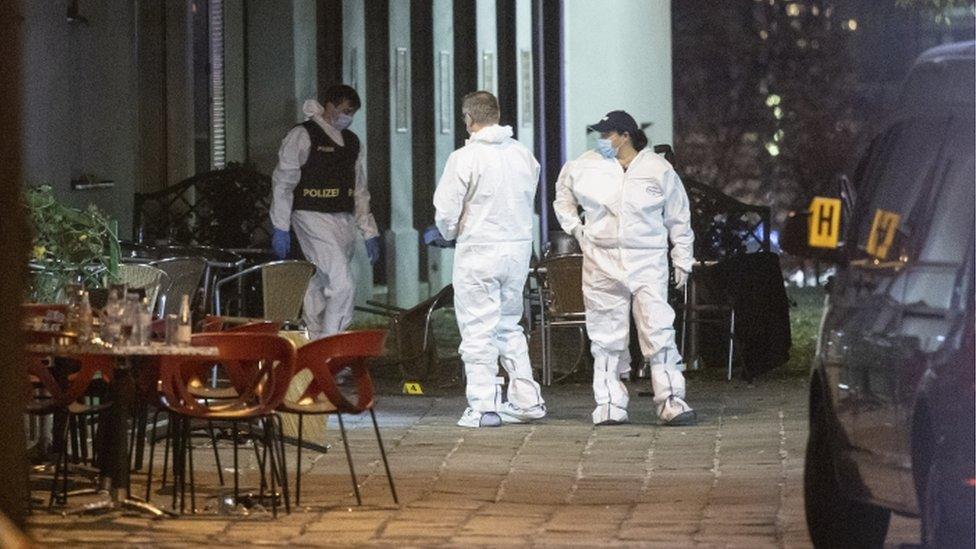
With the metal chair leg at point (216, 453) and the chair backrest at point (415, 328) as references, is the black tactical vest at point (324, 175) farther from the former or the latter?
the metal chair leg at point (216, 453)

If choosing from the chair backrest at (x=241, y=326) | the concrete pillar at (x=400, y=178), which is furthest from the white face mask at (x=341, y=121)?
the concrete pillar at (x=400, y=178)

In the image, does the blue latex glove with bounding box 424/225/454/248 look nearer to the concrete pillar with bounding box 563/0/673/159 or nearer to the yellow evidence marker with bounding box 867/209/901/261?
the concrete pillar with bounding box 563/0/673/159

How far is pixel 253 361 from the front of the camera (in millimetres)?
11266

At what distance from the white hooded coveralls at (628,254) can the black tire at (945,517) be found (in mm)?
6419

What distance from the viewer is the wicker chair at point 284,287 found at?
14531 millimetres

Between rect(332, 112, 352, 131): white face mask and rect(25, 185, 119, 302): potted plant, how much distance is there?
12.4 feet

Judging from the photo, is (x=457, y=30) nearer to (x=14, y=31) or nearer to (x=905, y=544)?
(x=905, y=544)

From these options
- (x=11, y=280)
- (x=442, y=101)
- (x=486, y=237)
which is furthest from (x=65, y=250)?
(x=442, y=101)

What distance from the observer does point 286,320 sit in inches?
574

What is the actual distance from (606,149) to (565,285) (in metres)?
2.47

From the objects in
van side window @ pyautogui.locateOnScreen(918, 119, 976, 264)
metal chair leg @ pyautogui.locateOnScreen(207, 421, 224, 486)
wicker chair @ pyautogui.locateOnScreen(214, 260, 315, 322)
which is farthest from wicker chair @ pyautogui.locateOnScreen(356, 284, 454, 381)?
van side window @ pyautogui.locateOnScreen(918, 119, 976, 264)

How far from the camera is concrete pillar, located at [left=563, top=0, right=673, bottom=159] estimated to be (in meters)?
21.0

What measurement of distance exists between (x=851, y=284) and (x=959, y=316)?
127cm

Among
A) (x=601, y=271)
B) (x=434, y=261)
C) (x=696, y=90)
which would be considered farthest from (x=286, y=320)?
(x=696, y=90)
